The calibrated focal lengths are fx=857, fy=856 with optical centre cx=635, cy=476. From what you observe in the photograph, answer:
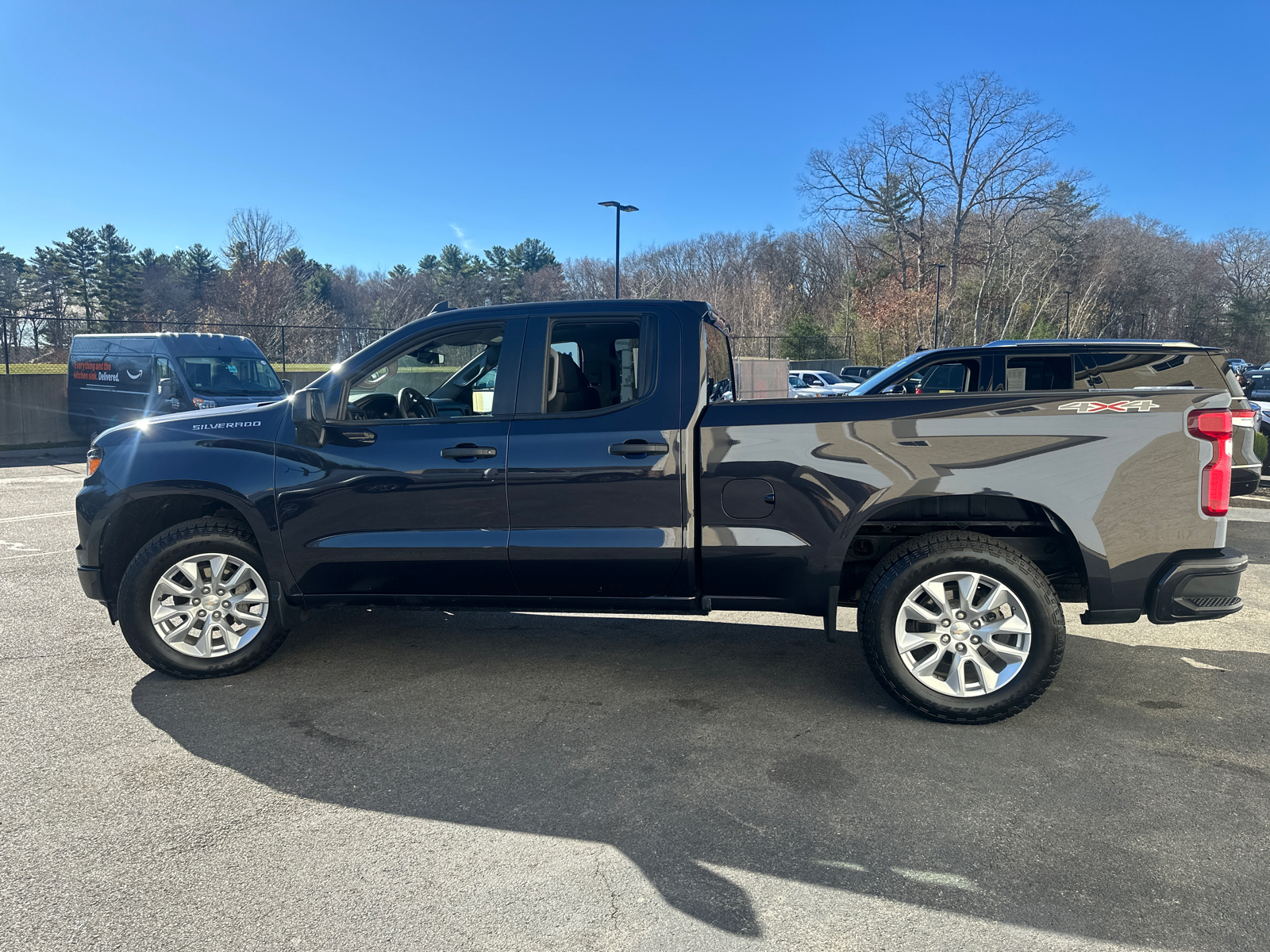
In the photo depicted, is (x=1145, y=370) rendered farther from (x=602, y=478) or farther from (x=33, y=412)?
(x=33, y=412)

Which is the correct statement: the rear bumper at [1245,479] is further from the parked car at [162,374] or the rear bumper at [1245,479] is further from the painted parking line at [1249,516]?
the parked car at [162,374]

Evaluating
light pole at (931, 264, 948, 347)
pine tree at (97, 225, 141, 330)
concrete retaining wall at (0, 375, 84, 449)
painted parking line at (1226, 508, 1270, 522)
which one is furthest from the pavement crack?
pine tree at (97, 225, 141, 330)

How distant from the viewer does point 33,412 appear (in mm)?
18016

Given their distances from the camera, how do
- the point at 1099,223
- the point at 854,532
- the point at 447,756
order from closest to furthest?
the point at 447,756
the point at 854,532
the point at 1099,223

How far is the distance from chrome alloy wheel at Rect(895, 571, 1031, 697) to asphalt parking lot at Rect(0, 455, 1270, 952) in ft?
0.79

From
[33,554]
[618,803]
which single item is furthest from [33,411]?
[618,803]

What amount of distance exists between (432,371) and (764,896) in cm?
287

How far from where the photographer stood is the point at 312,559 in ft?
14.2

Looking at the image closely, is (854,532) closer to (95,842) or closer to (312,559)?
(312,559)

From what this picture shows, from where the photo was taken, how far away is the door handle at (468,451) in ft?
13.5

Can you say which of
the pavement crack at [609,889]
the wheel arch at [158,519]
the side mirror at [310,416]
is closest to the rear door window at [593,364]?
the side mirror at [310,416]

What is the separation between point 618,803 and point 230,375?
15401mm

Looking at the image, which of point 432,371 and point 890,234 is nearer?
point 432,371

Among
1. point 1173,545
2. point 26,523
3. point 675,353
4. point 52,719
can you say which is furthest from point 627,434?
point 26,523
